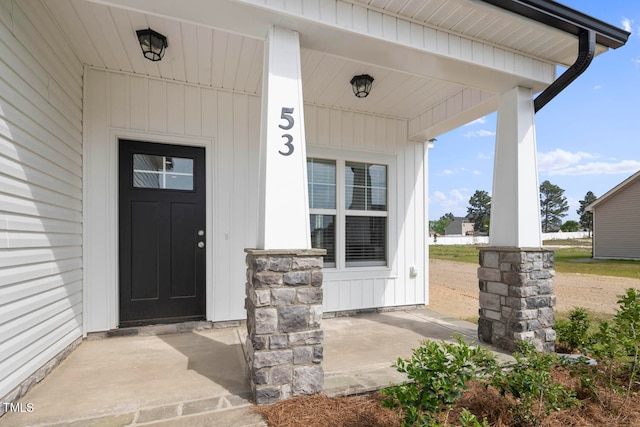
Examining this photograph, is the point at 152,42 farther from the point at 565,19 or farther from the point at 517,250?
the point at 517,250

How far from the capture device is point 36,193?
94.2 inches

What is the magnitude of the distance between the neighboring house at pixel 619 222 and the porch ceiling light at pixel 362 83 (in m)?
15.5

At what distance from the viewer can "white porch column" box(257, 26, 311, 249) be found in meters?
2.19

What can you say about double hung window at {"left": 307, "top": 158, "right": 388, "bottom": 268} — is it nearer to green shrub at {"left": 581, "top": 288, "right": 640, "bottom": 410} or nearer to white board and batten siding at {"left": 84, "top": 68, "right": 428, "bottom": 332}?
white board and batten siding at {"left": 84, "top": 68, "right": 428, "bottom": 332}

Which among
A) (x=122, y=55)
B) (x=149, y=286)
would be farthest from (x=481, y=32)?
(x=149, y=286)

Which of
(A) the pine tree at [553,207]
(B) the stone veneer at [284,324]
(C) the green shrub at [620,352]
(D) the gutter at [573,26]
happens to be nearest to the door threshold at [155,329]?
(B) the stone veneer at [284,324]

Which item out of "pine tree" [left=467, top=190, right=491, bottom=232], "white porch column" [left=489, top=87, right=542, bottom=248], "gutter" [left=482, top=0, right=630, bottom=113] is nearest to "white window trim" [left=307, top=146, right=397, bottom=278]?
"white porch column" [left=489, top=87, right=542, bottom=248]

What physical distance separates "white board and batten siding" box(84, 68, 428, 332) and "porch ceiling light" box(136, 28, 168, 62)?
76cm

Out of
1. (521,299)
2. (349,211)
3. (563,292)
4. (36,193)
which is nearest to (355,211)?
(349,211)

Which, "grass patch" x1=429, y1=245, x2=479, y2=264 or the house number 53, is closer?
the house number 53

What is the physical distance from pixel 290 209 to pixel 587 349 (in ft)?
8.17

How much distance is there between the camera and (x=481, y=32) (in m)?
2.68

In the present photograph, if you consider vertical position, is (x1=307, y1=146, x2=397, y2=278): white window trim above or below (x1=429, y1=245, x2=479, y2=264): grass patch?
above

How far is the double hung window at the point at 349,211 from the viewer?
431 centimetres
